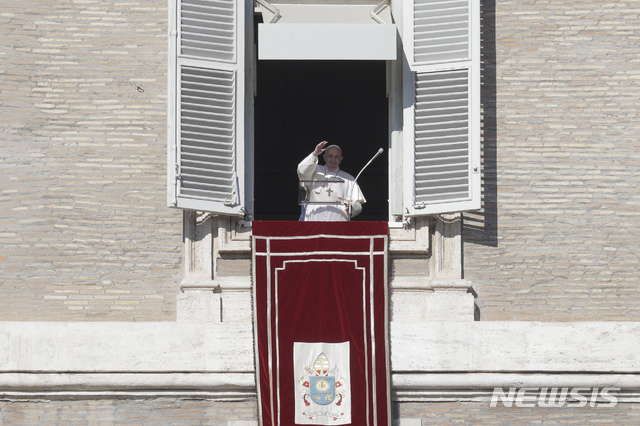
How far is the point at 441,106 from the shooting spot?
35.2 feet

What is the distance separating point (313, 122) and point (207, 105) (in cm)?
464

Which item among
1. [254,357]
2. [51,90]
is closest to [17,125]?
[51,90]

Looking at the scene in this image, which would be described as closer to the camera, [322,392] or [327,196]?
[322,392]

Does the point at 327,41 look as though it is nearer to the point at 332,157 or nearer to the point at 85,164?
the point at 332,157

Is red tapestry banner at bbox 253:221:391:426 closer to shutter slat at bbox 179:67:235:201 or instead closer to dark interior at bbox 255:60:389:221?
shutter slat at bbox 179:67:235:201

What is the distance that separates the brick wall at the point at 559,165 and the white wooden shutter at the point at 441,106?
40 cm

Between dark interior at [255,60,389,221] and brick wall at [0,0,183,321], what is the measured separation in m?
4.07

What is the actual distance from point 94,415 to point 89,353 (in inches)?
18.0

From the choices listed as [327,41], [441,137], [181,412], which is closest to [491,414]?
[441,137]

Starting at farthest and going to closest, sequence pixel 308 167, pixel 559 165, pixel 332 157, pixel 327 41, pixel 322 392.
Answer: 1. pixel 332 157
2. pixel 559 165
3. pixel 308 167
4. pixel 327 41
5. pixel 322 392

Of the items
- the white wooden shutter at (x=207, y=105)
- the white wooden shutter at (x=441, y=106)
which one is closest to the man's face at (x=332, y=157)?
the white wooden shutter at (x=441, y=106)

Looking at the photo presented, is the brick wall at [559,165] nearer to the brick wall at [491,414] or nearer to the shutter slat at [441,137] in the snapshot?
the shutter slat at [441,137]

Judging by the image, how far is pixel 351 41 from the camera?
10594 mm

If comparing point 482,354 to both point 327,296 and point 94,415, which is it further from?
point 94,415
